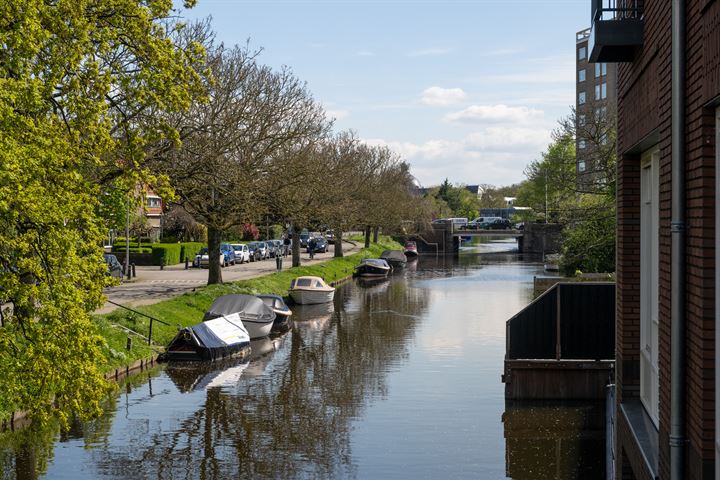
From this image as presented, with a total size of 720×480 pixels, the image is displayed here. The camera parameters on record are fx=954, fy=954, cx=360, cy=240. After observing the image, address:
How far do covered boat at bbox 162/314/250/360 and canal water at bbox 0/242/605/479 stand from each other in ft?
1.83

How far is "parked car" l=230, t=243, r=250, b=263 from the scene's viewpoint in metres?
66.5

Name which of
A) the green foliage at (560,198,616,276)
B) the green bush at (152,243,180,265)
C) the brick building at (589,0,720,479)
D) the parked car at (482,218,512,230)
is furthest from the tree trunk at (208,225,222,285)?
the parked car at (482,218,512,230)

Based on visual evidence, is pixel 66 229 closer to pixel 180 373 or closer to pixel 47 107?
pixel 47 107

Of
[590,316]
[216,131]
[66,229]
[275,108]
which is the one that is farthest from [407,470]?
[275,108]

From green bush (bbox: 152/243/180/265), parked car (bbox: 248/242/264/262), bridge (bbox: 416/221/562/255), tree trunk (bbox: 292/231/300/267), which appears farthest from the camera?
bridge (bbox: 416/221/562/255)

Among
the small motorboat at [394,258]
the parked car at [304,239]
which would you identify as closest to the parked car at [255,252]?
the small motorboat at [394,258]

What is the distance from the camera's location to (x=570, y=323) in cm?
2277

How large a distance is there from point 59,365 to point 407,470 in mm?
8154

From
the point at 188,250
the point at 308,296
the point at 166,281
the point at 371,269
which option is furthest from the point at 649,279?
the point at 371,269

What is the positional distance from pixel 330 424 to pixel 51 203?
1144cm

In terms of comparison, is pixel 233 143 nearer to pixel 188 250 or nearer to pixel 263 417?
pixel 263 417

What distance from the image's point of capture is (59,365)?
1166cm

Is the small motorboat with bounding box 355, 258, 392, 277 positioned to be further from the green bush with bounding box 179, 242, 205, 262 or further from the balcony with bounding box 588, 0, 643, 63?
the balcony with bounding box 588, 0, 643, 63

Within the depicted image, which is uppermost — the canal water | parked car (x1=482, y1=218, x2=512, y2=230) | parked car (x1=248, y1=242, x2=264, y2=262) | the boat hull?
parked car (x1=482, y1=218, x2=512, y2=230)
